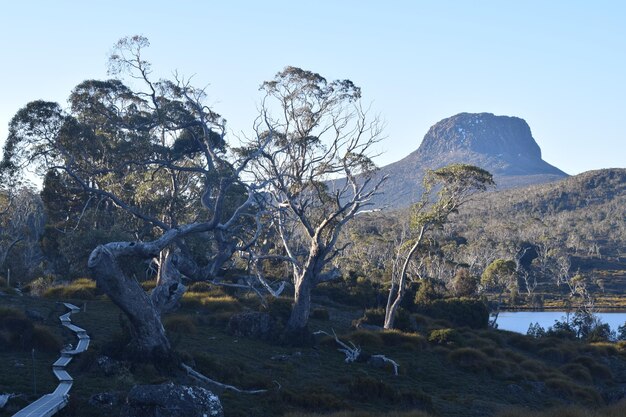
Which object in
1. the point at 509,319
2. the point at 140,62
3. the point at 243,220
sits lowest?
the point at 509,319

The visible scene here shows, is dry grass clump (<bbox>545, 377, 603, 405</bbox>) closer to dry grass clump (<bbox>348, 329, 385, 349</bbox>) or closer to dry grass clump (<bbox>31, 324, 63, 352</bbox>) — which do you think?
dry grass clump (<bbox>348, 329, 385, 349</bbox>)

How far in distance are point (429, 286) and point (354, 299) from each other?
470 centimetres

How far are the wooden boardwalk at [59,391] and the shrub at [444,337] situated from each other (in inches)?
583

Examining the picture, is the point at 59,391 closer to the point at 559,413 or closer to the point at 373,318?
the point at 559,413

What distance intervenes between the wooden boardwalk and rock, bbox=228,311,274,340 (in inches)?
246

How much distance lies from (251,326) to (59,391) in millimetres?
12384

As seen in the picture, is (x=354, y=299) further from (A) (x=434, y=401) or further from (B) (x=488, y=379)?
(A) (x=434, y=401)

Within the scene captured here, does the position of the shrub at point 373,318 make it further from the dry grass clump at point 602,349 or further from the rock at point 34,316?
the rock at point 34,316

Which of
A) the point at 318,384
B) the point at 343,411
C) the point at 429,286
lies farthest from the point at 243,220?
the point at 343,411

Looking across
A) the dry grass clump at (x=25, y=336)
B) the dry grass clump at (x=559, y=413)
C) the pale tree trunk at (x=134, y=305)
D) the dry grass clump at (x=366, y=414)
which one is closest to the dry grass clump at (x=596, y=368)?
the dry grass clump at (x=559, y=413)

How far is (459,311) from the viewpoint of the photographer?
37.7 m

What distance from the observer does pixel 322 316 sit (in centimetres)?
3278

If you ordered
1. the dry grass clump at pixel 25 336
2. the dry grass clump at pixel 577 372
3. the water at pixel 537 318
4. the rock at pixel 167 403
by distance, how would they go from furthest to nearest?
the water at pixel 537 318 → the dry grass clump at pixel 577 372 → the dry grass clump at pixel 25 336 → the rock at pixel 167 403

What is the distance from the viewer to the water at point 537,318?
190ft
